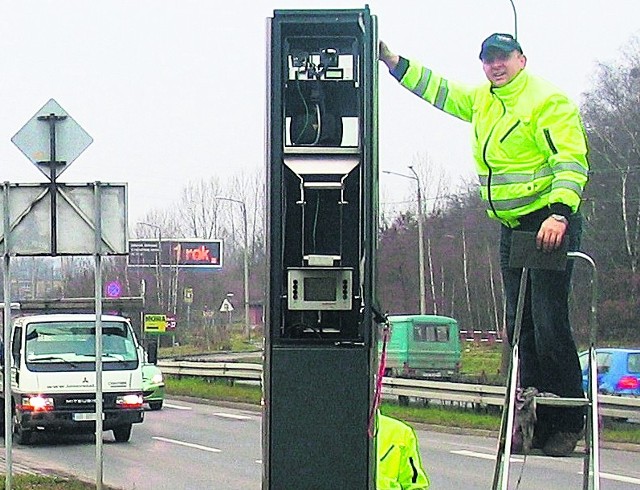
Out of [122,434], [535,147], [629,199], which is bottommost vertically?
[122,434]

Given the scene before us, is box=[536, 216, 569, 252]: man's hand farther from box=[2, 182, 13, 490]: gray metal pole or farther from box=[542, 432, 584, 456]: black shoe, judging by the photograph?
box=[2, 182, 13, 490]: gray metal pole

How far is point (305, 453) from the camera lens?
15.0 ft

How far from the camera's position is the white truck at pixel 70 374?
739 inches

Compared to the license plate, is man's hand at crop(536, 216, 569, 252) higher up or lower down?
higher up

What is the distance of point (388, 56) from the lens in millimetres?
5113

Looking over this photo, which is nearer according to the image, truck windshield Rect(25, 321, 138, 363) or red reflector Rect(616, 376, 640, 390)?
truck windshield Rect(25, 321, 138, 363)

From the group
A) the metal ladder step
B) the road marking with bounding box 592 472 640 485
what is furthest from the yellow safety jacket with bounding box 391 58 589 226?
the road marking with bounding box 592 472 640 485

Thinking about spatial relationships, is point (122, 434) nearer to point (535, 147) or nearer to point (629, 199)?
point (535, 147)

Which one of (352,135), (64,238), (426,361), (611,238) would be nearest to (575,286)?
(352,135)

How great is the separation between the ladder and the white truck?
1477 centimetres

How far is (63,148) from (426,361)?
27604 millimetres

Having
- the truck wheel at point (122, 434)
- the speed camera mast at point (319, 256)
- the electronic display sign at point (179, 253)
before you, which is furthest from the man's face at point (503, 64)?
the electronic display sign at point (179, 253)

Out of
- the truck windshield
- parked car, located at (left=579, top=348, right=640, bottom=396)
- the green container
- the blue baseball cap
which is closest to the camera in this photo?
the blue baseball cap

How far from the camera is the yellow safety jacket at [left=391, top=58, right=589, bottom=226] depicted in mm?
4824
